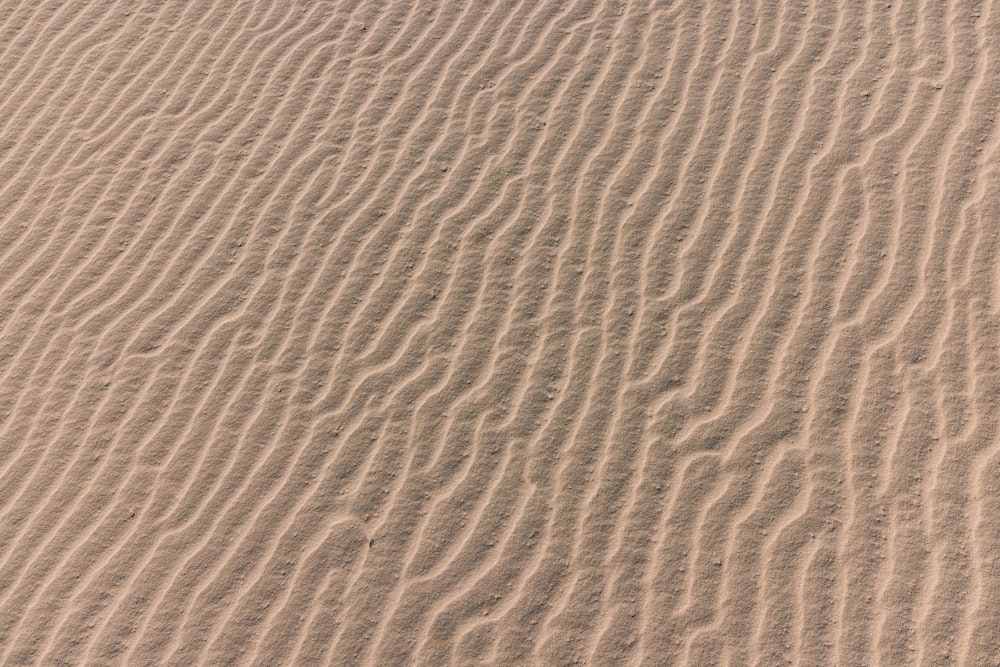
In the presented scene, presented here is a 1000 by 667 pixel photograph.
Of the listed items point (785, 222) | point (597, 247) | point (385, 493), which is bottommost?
point (385, 493)

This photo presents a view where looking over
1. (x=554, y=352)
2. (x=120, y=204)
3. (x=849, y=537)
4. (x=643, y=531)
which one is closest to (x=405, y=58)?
(x=120, y=204)

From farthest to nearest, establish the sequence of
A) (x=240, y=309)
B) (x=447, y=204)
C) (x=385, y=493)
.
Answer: (x=447, y=204) → (x=240, y=309) → (x=385, y=493)

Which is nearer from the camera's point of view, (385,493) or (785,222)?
(385,493)

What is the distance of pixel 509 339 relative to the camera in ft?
14.9

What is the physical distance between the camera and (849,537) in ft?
12.4

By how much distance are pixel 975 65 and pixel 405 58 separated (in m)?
4.00

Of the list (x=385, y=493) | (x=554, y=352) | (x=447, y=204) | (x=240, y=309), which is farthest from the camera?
(x=447, y=204)

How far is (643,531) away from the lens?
3.87m

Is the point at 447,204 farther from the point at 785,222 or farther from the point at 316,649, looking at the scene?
the point at 316,649

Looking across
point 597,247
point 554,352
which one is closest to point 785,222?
point 597,247

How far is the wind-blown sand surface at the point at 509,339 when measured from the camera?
3.73m

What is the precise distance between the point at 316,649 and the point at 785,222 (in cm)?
352

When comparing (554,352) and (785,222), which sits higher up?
(785,222)

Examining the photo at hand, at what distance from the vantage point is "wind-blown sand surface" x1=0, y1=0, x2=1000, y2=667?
3.73 m
